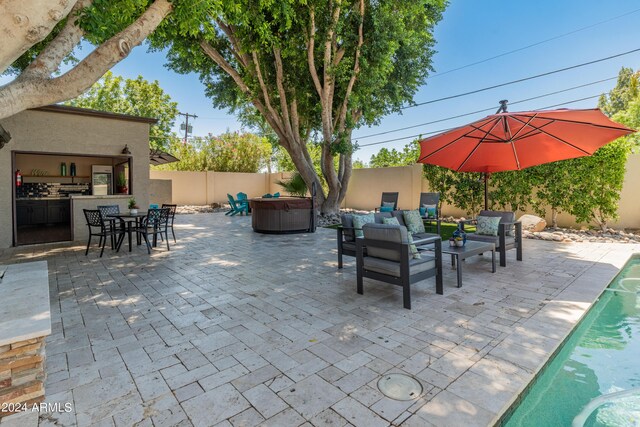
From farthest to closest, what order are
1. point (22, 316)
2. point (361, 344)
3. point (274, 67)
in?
point (274, 67)
point (361, 344)
point (22, 316)

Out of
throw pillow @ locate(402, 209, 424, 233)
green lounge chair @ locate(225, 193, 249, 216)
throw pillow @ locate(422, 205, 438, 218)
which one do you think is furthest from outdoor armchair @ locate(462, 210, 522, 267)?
green lounge chair @ locate(225, 193, 249, 216)

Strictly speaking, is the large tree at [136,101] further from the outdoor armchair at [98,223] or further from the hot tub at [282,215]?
the outdoor armchair at [98,223]

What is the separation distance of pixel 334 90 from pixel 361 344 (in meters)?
9.35

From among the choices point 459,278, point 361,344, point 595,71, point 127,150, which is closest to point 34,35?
point 361,344

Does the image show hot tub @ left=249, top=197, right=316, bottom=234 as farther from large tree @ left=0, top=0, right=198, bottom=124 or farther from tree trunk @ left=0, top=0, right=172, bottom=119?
tree trunk @ left=0, top=0, right=172, bottom=119

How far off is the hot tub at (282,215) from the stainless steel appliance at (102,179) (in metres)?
5.17

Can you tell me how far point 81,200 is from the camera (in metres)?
7.53

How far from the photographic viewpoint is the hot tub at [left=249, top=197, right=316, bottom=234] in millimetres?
8508

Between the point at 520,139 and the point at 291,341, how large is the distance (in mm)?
5324

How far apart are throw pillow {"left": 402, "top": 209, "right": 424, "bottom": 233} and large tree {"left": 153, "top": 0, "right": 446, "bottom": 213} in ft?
16.0

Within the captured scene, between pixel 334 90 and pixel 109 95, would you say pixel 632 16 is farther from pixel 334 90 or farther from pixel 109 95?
pixel 109 95

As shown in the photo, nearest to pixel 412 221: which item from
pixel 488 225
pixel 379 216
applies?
pixel 379 216

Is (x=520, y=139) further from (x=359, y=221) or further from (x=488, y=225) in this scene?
(x=359, y=221)

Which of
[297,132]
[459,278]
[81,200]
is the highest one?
[297,132]
